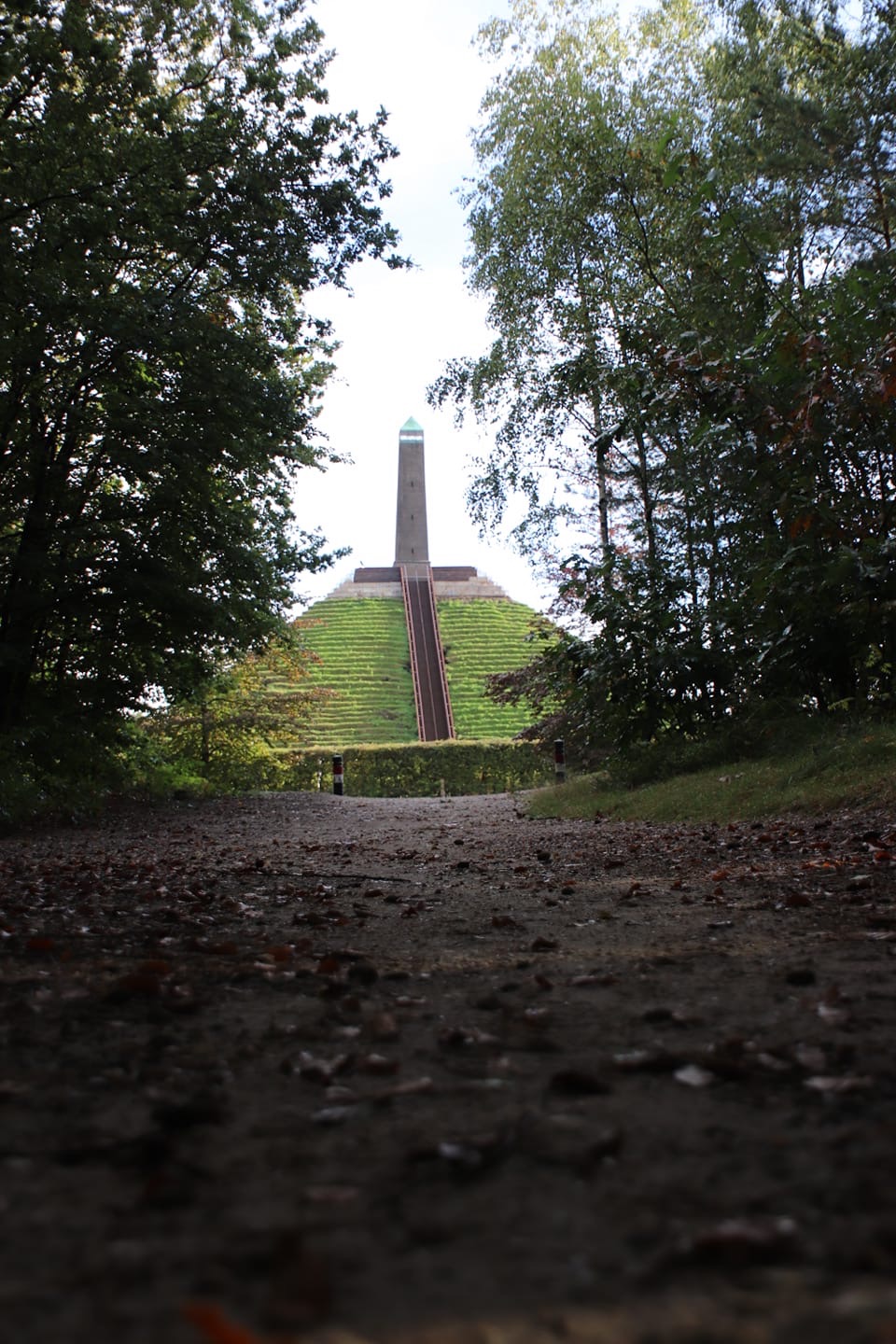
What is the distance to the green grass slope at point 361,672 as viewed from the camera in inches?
1737

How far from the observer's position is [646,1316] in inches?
45.8

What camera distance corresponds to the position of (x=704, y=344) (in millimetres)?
10781

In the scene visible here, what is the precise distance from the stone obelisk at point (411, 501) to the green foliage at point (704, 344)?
209 ft

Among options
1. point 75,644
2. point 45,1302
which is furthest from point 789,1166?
point 75,644

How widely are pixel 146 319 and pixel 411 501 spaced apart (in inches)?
3030

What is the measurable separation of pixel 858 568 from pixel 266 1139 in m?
8.24

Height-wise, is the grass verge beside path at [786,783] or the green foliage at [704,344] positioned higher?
the green foliage at [704,344]

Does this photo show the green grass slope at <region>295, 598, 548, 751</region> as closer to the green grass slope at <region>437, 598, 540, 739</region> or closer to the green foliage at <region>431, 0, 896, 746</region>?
the green grass slope at <region>437, 598, 540, 739</region>

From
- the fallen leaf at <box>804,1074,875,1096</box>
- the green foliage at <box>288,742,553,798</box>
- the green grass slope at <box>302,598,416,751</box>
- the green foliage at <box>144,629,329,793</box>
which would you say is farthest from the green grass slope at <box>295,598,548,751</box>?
the fallen leaf at <box>804,1074,875,1096</box>

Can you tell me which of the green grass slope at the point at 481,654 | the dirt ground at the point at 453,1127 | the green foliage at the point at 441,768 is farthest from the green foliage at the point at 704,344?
the green grass slope at the point at 481,654

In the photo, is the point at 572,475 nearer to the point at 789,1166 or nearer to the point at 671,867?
the point at 671,867

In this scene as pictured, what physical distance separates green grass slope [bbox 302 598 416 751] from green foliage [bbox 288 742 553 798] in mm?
8268

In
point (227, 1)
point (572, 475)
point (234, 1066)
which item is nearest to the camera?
point (234, 1066)

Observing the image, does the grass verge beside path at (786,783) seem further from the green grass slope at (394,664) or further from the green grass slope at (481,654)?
the green grass slope at (481,654)
